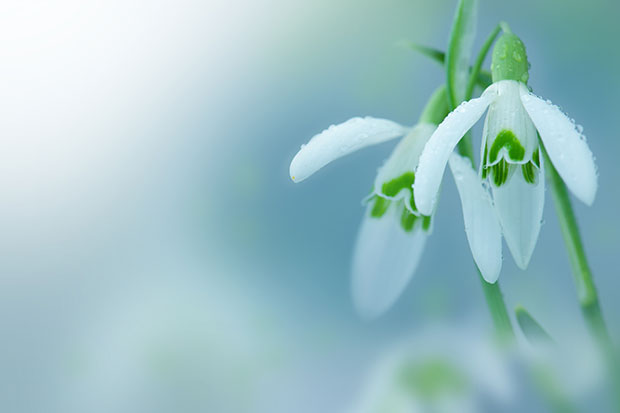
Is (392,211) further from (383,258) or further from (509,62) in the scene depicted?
(509,62)

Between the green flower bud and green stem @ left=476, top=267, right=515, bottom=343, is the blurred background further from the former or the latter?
the green flower bud

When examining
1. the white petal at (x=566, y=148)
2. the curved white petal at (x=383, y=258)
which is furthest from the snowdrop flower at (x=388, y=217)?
the white petal at (x=566, y=148)

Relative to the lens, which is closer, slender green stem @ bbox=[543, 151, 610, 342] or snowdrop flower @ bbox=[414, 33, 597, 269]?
snowdrop flower @ bbox=[414, 33, 597, 269]

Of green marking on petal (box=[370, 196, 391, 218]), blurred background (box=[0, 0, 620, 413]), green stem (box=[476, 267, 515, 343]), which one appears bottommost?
green stem (box=[476, 267, 515, 343])

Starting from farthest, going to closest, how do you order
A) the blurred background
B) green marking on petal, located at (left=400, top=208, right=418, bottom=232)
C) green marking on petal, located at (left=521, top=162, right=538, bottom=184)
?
the blurred background
green marking on petal, located at (left=400, top=208, right=418, bottom=232)
green marking on petal, located at (left=521, top=162, right=538, bottom=184)

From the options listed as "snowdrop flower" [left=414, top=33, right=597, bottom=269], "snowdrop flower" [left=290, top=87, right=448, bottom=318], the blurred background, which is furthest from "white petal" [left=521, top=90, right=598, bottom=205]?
the blurred background

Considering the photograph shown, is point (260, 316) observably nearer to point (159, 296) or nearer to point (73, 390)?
point (159, 296)
